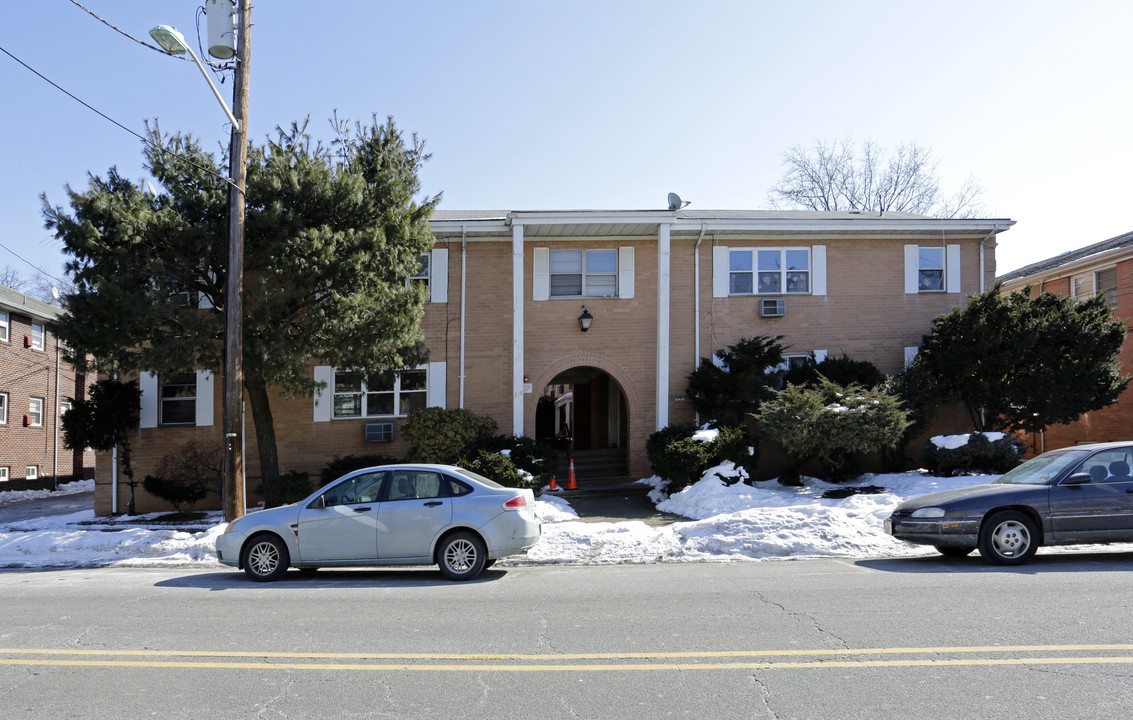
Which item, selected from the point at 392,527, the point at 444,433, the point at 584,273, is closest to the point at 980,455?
the point at 584,273

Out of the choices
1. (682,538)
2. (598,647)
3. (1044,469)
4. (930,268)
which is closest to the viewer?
(598,647)

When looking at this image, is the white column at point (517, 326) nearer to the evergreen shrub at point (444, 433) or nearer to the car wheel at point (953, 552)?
the evergreen shrub at point (444, 433)

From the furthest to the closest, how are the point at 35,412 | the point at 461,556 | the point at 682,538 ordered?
the point at 35,412 → the point at 682,538 → the point at 461,556

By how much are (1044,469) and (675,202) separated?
11.1 m

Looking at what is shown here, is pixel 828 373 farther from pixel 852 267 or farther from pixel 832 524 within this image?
pixel 832 524

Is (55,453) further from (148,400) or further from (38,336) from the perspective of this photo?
(148,400)

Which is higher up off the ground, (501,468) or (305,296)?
(305,296)

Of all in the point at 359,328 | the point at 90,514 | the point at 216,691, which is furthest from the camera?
the point at 90,514

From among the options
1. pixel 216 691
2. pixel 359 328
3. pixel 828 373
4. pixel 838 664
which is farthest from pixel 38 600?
pixel 828 373

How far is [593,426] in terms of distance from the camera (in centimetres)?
2459

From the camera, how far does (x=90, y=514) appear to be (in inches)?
720

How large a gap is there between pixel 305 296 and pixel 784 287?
10.9 metres

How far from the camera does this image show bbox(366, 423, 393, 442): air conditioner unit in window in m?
18.2

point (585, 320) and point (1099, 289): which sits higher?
point (1099, 289)
